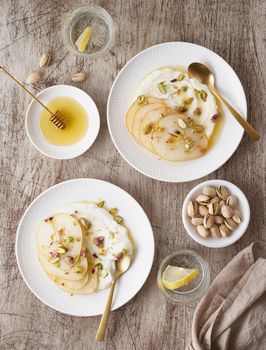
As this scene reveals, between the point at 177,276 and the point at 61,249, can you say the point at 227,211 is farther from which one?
the point at 61,249

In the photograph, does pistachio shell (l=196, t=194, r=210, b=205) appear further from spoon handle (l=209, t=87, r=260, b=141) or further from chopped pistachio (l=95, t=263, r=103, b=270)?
chopped pistachio (l=95, t=263, r=103, b=270)

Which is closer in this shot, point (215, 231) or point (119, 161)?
point (215, 231)

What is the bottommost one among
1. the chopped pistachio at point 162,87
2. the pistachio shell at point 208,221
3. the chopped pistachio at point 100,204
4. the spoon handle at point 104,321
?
the spoon handle at point 104,321

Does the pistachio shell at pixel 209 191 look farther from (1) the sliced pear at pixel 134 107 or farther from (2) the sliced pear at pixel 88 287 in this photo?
(2) the sliced pear at pixel 88 287

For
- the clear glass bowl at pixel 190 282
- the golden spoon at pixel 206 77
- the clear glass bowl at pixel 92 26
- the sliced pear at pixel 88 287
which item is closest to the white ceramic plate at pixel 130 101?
the golden spoon at pixel 206 77

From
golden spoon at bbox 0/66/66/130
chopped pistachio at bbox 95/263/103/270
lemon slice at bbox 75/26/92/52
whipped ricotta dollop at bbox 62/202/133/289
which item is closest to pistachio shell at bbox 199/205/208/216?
whipped ricotta dollop at bbox 62/202/133/289

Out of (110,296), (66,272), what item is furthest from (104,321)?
(66,272)

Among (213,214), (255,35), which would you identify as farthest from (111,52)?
(213,214)

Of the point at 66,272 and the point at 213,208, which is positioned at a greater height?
the point at 213,208
